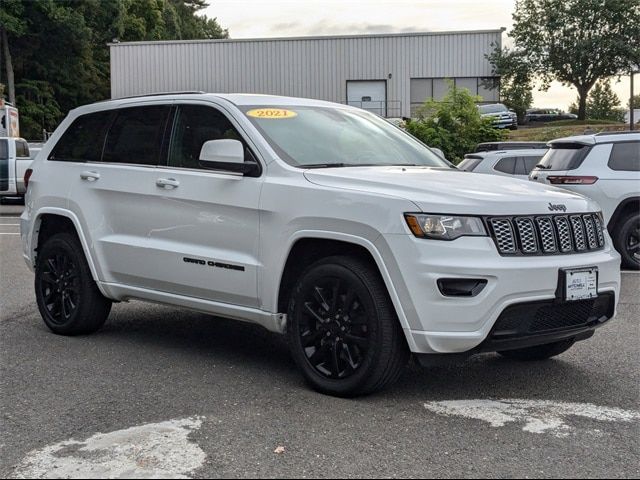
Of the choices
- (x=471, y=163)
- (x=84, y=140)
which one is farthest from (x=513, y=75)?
(x=84, y=140)

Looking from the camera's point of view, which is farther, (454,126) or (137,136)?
(454,126)

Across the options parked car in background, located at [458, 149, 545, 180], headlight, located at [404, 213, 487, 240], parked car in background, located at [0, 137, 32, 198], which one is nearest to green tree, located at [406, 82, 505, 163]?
parked car in background, located at [458, 149, 545, 180]

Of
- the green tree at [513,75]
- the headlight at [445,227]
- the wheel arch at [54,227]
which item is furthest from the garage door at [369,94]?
the headlight at [445,227]

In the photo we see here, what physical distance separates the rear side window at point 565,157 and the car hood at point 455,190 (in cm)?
619

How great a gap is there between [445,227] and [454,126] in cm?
2009

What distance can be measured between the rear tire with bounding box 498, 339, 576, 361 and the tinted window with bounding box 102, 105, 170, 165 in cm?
289

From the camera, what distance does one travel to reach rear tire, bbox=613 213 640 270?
1114cm

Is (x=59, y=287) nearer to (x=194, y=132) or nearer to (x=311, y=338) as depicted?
(x=194, y=132)

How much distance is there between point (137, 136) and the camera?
6469 millimetres

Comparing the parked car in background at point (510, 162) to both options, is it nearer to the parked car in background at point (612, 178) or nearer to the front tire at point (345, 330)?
the parked car in background at point (612, 178)

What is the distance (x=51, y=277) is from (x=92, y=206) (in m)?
0.77

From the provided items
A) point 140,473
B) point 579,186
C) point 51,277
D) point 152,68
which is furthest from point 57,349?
point 152,68

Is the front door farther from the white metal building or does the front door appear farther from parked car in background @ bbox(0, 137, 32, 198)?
the white metal building

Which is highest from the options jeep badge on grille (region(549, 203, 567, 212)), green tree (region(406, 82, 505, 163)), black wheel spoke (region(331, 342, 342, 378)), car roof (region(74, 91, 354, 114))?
green tree (region(406, 82, 505, 163))
